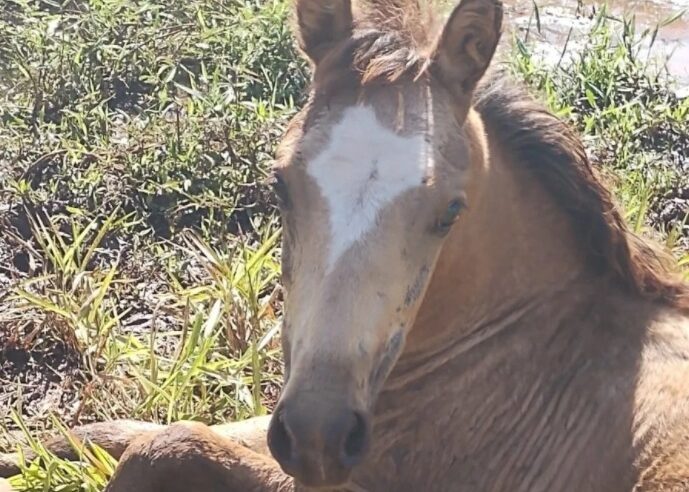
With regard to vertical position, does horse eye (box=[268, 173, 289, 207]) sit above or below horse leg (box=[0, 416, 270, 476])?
above

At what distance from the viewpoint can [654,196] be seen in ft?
18.1

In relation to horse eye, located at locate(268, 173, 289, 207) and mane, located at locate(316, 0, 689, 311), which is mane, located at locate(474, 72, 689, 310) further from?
horse eye, located at locate(268, 173, 289, 207)

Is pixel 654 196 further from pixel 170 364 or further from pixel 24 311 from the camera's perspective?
pixel 24 311

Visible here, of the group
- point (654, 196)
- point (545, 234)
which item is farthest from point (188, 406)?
point (654, 196)

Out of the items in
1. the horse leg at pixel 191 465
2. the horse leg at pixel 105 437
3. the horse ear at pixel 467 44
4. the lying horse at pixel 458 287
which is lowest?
the horse leg at pixel 105 437

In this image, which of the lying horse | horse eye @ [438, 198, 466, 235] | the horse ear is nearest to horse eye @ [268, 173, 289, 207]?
the lying horse

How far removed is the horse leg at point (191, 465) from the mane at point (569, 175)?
1.18 metres

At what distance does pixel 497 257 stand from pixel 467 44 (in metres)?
0.65

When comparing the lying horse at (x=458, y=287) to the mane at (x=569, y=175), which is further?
the mane at (x=569, y=175)

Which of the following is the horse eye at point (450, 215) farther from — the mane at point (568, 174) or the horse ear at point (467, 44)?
the mane at point (568, 174)

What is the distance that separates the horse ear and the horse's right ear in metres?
0.28

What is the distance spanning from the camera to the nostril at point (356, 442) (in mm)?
2834

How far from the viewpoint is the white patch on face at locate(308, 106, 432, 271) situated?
2.98 m

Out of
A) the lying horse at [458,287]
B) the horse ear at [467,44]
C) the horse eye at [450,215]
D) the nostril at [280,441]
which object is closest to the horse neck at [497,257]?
the lying horse at [458,287]
